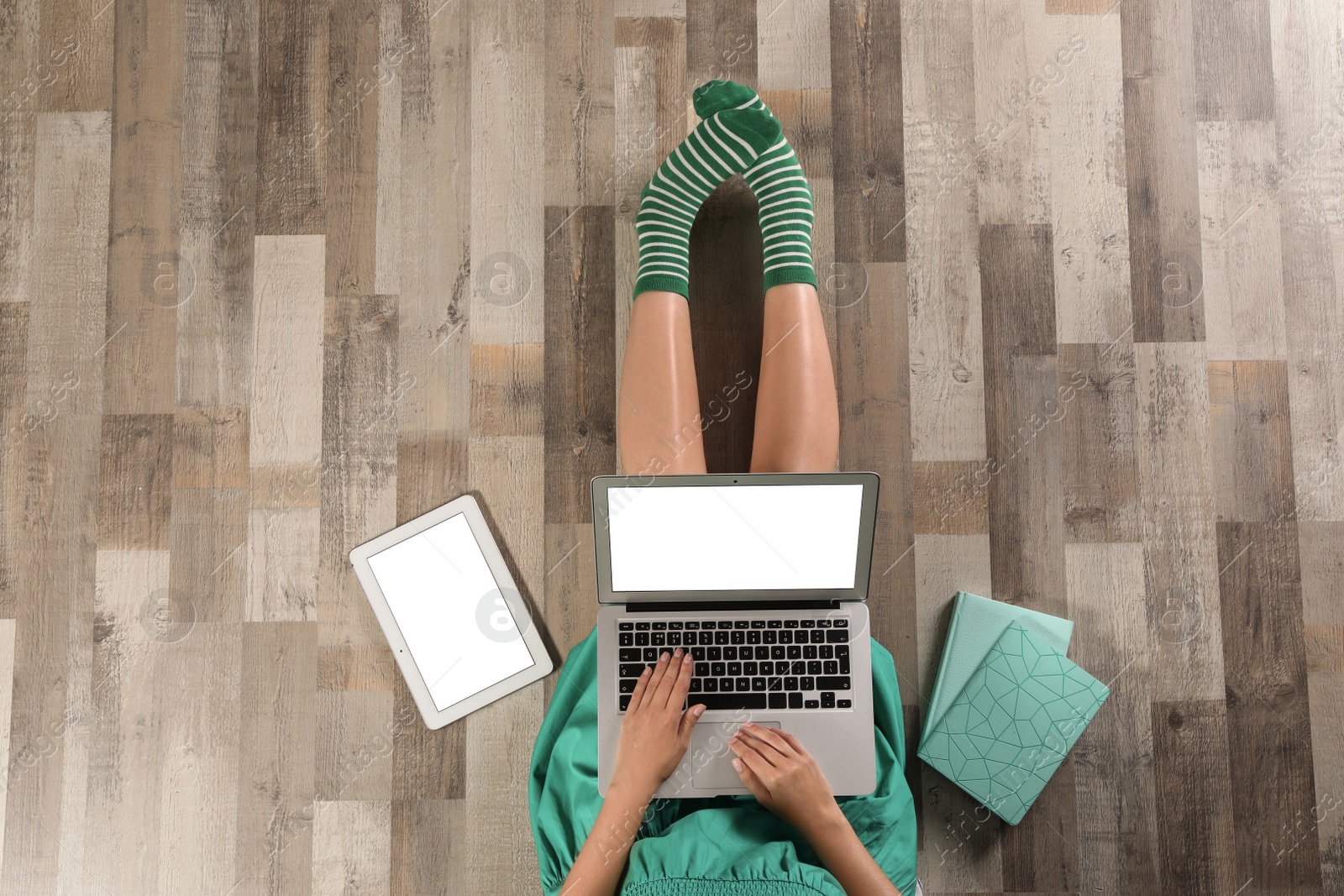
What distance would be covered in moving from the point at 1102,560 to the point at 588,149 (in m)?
0.99

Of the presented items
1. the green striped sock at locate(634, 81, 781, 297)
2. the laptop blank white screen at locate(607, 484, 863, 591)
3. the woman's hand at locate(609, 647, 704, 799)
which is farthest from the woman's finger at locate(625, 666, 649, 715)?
the green striped sock at locate(634, 81, 781, 297)

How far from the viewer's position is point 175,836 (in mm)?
1137

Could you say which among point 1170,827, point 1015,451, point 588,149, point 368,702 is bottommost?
point 1170,827

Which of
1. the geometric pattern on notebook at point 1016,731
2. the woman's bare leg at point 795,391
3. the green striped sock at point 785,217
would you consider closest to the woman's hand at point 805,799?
the geometric pattern on notebook at point 1016,731

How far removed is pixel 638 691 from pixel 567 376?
480mm

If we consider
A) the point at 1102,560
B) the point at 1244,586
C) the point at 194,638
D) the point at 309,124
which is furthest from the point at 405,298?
the point at 1244,586

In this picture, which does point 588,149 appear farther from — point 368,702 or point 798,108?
point 368,702

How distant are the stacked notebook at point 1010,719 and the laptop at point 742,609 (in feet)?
0.71

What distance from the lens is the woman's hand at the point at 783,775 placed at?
35.1 inches

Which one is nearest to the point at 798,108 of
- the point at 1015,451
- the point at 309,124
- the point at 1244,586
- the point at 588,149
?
the point at 588,149

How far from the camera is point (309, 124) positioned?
1.20 metres

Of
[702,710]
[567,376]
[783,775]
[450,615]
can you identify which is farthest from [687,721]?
[567,376]

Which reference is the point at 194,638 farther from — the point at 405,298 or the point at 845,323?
the point at 845,323

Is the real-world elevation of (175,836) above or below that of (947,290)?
below
